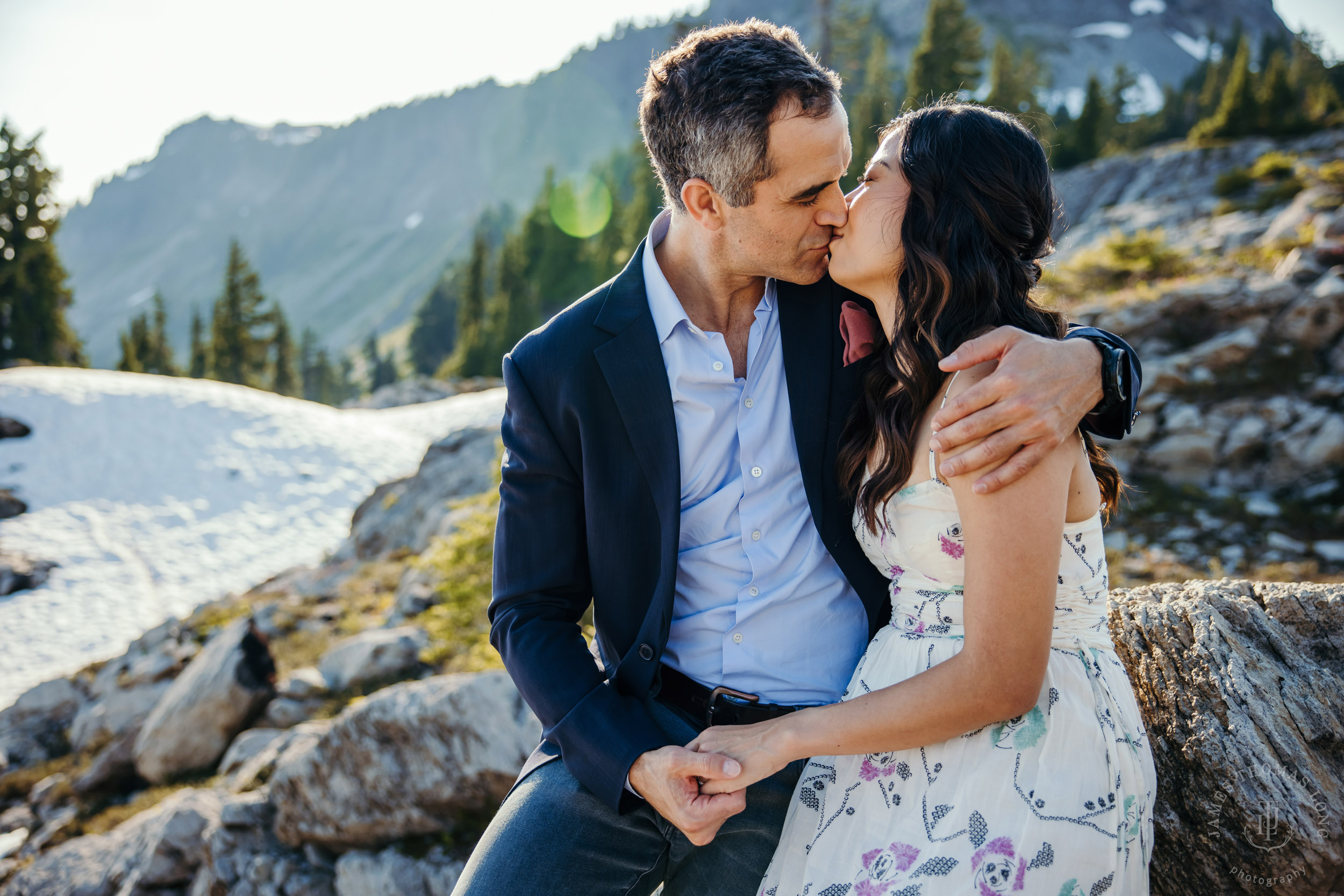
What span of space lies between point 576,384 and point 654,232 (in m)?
1.01

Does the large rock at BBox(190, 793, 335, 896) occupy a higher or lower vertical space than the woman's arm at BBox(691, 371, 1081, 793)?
lower

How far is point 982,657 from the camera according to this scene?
201 centimetres

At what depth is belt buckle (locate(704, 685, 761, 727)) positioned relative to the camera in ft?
8.86

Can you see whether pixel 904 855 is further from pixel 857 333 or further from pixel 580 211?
pixel 580 211

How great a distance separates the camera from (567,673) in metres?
2.63

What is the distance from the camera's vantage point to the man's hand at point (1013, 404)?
1907mm

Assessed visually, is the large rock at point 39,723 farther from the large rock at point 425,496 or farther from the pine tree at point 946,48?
the pine tree at point 946,48

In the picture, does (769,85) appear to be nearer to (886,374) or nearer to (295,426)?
(886,374)

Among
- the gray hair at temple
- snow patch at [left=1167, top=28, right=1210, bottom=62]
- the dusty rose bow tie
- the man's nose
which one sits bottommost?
the dusty rose bow tie

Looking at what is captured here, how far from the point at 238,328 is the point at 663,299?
50.2 meters

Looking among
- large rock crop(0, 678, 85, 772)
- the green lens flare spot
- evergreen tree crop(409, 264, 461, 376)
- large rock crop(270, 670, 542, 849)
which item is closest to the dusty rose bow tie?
large rock crop(270, 670, 542, 849)

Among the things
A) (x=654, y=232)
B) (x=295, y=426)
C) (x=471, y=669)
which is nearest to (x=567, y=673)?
(x=654, y=232)

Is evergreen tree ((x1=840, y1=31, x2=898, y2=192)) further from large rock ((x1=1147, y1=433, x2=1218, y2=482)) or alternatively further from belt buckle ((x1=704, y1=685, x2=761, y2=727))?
large rock ((x1=1147, y1=433, x2=1218, y2=482))

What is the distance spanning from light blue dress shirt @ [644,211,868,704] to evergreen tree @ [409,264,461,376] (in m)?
69.4
